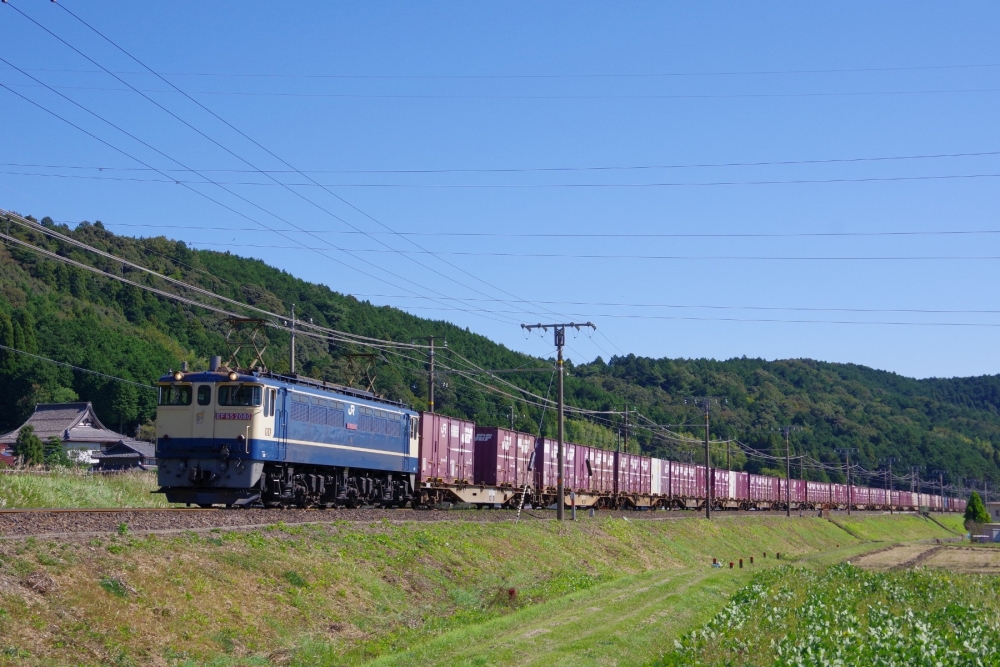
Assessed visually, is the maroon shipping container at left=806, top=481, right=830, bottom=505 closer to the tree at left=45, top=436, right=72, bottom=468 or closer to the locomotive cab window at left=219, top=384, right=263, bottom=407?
the tree at left=45, top=436, right=72, bottom=468

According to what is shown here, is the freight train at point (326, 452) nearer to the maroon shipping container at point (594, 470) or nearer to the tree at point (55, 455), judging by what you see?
the maroon shipping container at point (594, 470)

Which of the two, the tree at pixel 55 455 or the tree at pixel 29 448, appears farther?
the tree at pixel 29 448

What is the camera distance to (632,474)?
7169cm

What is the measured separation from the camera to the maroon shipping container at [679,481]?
7962 cm

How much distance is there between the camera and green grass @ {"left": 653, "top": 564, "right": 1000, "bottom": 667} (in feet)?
47.9

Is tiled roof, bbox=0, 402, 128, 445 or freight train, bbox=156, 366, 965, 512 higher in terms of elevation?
tiled roof, bbox=0, 402, 128, 445

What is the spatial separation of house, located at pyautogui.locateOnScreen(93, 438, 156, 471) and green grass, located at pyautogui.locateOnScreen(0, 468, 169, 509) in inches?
1832

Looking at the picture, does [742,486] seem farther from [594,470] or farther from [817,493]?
[594,470]

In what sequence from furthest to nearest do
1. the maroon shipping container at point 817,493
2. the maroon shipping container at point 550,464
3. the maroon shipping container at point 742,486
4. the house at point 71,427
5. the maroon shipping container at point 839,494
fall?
the maroon shipping container at point 839,494, the maroon shipping container at point 817,493, the maroon shipping container at point 742,486, the house at point 71,427, the maroon shipping container at point 550,464

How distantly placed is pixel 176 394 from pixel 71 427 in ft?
223

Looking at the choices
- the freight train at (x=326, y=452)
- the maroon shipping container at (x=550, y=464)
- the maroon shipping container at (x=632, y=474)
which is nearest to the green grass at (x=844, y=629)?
the freight train at (x=326, y=452)

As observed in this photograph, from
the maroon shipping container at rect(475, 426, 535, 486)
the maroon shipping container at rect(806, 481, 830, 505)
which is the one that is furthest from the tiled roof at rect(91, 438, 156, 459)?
the maroon shipping container at rect(806, 481, 830, 505)

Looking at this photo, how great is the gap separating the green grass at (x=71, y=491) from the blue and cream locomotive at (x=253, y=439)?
519 cm

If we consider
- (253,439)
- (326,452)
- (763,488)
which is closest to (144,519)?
(253,439)
